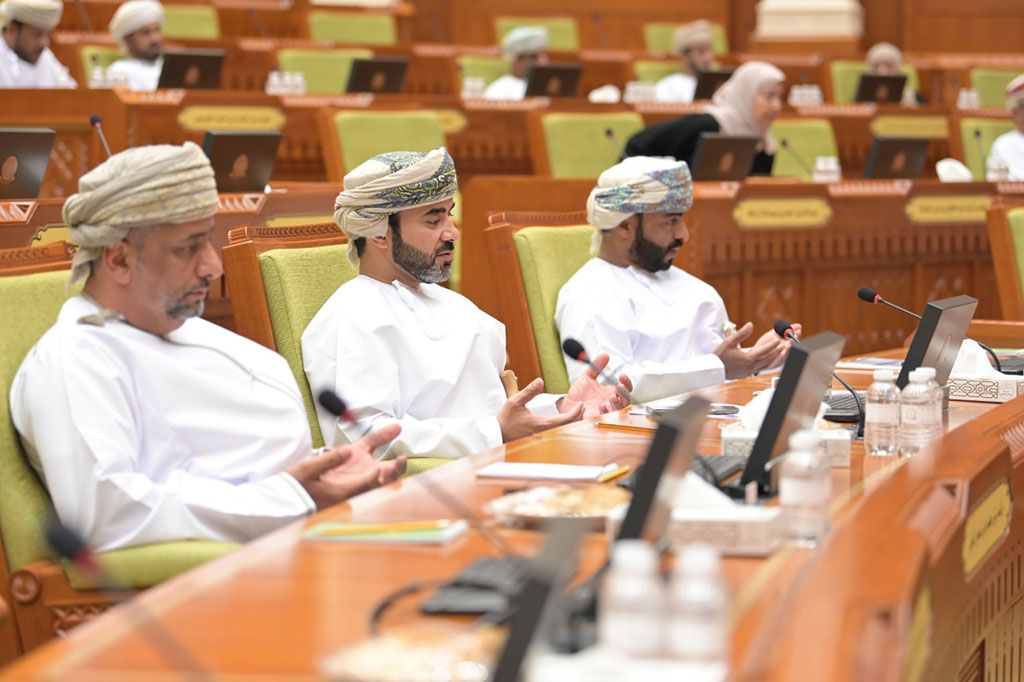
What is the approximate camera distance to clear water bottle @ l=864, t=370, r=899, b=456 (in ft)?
7.45

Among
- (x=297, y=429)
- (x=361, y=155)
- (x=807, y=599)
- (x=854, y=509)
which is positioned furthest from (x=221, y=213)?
(x=807, y=599)

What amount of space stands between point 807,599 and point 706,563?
0.31m

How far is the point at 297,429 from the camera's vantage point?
2369mm

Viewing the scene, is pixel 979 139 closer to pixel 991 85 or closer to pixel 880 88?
pixel 880 88

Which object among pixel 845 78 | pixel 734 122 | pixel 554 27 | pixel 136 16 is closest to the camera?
pixel 734 122

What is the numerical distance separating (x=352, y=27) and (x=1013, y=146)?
4834 millimetres

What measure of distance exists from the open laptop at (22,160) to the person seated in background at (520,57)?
4475 millimetres

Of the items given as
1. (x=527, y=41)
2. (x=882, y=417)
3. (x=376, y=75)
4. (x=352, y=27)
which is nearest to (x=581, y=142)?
(x=376, y=75)

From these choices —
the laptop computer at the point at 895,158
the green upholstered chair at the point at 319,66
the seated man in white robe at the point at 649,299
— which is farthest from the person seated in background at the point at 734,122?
the green upholstered chair at the point at 319,66

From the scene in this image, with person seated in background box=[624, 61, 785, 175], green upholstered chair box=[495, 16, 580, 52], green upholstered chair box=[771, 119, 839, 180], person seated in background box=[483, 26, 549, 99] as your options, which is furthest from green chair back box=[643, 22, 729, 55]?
Answer: person seated in background box=[624, 61, 785, 175]

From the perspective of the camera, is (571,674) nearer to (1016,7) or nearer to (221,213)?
(221,213)

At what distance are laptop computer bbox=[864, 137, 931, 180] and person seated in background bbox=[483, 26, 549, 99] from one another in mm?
2908

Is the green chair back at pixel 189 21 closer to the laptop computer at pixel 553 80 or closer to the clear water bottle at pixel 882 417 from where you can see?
the laptop computer at pixel 553 80

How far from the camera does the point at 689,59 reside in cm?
873
